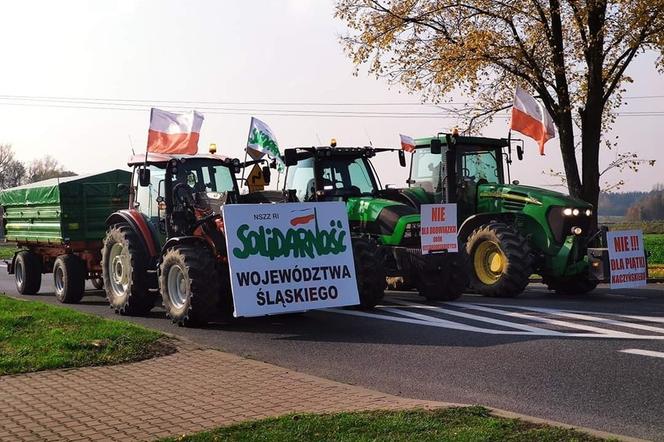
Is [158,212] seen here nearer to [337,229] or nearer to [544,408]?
[337,229]

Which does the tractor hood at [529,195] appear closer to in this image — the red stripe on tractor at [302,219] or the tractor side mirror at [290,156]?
the tractor side mirror at [290,156]

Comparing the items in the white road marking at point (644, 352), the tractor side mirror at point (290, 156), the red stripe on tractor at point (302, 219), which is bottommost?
the white road marking at point (644, 352)

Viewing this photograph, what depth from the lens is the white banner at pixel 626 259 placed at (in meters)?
14.9

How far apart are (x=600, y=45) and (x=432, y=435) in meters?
18.1

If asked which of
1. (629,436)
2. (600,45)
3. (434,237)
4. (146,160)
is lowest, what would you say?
(629,436)

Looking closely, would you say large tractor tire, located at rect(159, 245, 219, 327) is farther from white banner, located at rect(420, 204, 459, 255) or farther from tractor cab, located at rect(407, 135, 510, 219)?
tractor cab, located at rect(407, 135, 510, 219)

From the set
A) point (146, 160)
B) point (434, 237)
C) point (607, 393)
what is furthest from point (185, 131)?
point (607, 393)

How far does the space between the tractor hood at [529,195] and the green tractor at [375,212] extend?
1882 mm

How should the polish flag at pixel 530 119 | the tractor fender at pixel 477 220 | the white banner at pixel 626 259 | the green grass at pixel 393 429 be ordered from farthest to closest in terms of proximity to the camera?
the polish flag at pixel 530 119, the tractor fender at pixel 477 220, the white banner at pixel 626 259, the green grass at pixel 393 429

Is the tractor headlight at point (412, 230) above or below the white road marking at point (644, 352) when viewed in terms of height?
above

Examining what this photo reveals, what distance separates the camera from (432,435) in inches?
226

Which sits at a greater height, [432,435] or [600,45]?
[600,45]

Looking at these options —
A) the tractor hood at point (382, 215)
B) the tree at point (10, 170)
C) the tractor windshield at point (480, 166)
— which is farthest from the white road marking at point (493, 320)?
the tree at point (10, 170)

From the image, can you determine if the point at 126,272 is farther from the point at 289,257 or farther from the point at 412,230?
the point at 412,230
